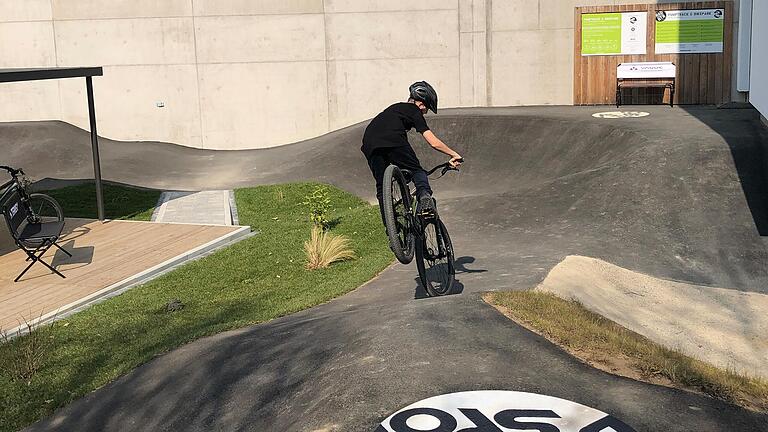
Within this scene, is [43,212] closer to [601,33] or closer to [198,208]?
[198,208]

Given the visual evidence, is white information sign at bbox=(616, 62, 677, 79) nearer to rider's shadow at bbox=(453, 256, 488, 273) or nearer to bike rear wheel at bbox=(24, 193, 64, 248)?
rider's shadow at bbox=(453, 256, 488, 273)

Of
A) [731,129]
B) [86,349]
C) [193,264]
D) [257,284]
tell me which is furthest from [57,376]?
[731,129]

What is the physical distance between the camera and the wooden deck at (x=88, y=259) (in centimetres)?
1003

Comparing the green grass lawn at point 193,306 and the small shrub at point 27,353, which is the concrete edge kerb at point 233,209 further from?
the small shrub at point 27,353

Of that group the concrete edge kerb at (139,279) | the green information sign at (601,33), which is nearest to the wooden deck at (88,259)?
the concrete edge kerb at (139,279)

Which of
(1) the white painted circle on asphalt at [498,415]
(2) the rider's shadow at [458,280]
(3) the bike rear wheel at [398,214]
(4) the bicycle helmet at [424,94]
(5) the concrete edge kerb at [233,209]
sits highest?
(4) the bicycle helmet at [424,94]

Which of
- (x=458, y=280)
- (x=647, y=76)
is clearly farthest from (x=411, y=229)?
(x=647, y=76)

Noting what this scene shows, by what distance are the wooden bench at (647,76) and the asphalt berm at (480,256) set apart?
67.2 inches

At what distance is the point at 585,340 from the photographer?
6.10 metres

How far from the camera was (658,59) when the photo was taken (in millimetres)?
24109

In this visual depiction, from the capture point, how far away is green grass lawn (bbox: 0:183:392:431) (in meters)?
7.02

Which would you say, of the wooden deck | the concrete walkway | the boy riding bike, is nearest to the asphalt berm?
the boy riding bike

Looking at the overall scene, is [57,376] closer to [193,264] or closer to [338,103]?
[193,264]

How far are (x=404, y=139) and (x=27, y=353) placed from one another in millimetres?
4097
